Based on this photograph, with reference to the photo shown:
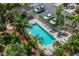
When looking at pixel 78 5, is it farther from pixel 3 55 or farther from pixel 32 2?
pixel 3 55

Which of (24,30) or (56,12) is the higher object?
(56,12)

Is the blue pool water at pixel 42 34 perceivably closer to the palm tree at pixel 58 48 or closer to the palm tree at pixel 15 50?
the palm tree at pixel 58 48

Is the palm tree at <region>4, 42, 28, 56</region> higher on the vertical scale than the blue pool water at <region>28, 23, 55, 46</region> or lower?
lower

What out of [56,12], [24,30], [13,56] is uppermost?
[56,12]

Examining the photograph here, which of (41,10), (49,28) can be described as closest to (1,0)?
(41,10)

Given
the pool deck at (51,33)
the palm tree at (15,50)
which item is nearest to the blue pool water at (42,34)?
the pool deck at (51,33)

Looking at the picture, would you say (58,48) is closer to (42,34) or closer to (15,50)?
(42,34)

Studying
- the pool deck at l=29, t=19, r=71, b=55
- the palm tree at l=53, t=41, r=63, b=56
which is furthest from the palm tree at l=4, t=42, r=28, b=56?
the palm tree at l=53, t=41, r=63, b=56

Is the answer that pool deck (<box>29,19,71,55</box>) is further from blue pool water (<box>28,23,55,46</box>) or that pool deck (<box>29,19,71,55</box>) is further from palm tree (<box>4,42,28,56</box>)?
palm tree (<box>4,42,28,56</box>)
